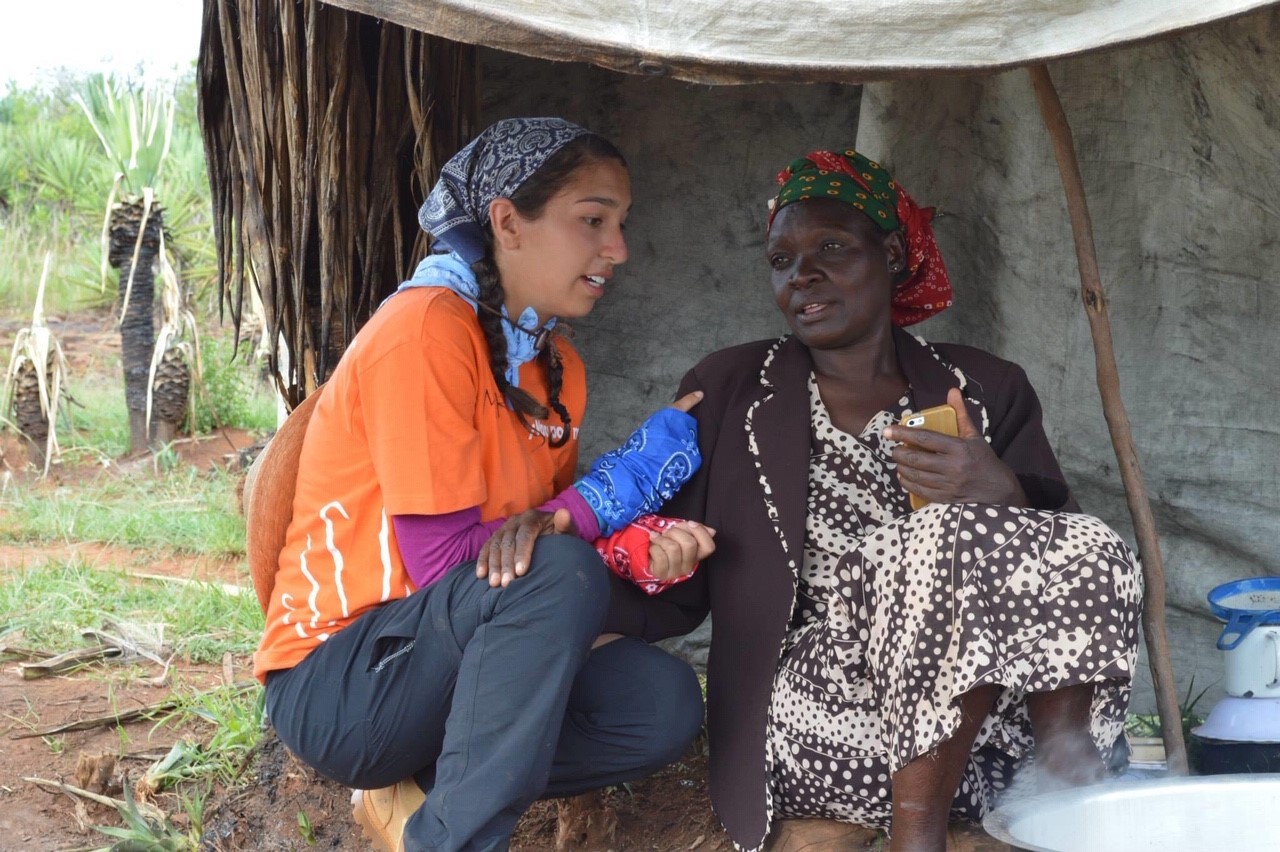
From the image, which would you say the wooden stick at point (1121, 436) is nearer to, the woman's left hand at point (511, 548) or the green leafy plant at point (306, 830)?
the woman's left hand at point (511, 548)

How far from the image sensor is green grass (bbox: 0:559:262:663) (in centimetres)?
426

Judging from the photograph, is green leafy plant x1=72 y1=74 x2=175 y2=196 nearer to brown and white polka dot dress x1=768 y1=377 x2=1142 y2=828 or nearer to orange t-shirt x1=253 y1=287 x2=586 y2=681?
orange t-shirt x1=253 y1=287 x2=586 y2=681

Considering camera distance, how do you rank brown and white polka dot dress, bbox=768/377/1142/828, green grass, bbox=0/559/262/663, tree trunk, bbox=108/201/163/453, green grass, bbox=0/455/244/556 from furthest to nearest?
tree trunk, bbox=108/201/163/453
green grass, bbox=0/455/244/556
green grass, bbox=0/559/262/663
brown and white polka dot dress, bbox=768/377/1142/828

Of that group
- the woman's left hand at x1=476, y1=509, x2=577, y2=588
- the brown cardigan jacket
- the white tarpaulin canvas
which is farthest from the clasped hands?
the white tarpaulin canvas

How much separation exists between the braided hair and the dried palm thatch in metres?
0.61

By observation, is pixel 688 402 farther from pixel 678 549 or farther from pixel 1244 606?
pixel 1244 606

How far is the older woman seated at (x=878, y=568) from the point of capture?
2.10 m

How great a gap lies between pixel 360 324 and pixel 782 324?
111 cm

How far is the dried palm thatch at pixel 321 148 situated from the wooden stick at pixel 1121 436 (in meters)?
1.32

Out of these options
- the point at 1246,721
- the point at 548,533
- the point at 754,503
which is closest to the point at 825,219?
the point at 754,503

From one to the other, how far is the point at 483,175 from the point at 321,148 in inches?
25.6

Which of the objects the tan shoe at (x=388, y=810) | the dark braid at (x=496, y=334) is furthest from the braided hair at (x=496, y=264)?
the tan shoe at (x=388, y=810)

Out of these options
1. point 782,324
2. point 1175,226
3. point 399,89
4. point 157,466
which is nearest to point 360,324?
point 399,89

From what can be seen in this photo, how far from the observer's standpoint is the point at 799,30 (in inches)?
75.3
